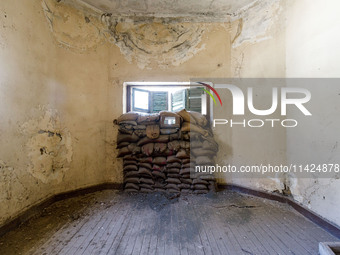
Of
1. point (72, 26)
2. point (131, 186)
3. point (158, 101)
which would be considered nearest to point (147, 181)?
point (131, 186)

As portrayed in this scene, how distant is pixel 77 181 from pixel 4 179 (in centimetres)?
97

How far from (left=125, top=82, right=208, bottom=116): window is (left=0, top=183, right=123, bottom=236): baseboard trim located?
1.34 metres

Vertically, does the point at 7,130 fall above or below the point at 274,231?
above

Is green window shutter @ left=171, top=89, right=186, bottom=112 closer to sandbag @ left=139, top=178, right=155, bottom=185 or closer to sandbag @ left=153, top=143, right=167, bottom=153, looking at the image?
sandbag @ left=153, top=143, right=167, bottom=153

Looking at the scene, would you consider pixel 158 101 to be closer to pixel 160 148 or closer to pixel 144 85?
pixel 144 85

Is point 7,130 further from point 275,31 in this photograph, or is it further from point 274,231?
point 275,31

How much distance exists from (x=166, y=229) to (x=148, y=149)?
44.5 inches

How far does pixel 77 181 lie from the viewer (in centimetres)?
245

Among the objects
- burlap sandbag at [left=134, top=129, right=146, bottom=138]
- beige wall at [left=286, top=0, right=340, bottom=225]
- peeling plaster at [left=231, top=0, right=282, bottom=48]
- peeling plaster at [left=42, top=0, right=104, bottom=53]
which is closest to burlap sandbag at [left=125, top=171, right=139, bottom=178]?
burlap sandbag at [left=134, top=129, right=146, bottom=138]

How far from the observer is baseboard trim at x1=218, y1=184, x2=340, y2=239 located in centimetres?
156

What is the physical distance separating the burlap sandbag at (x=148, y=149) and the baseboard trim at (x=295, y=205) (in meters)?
1.29

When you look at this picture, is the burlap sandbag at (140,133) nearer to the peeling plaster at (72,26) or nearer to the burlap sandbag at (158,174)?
the burlap sandbag at (158,174)

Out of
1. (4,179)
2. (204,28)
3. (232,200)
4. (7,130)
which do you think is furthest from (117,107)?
(232,200)

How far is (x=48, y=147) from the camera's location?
2.10 meters
